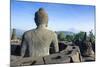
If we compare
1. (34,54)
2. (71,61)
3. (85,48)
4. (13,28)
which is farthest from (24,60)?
(85,48)

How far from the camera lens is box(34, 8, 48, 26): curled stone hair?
2494 mm

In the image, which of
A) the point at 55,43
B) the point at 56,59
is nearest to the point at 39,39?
the point at 55,43

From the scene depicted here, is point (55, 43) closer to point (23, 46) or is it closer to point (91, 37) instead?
point (23, 46)

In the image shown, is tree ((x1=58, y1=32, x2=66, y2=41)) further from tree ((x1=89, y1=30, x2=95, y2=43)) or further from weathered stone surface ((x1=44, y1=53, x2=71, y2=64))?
tree ((x1=89, y1=30, x2=95, y2=43))

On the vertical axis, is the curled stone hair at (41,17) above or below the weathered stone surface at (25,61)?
above

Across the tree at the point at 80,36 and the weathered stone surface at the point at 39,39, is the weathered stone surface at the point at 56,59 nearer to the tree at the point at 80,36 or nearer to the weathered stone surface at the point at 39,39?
the weathered stone surface at the point at 39,39

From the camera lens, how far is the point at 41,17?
8.28ft

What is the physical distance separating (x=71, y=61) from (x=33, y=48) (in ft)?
1.56

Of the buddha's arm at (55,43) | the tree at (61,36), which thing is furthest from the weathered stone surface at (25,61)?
the tree at (61,36)

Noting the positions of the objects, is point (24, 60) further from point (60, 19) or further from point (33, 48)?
point (60, 19)

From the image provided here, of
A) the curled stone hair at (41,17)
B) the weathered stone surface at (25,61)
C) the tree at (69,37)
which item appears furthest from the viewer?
the tree at (69,37)

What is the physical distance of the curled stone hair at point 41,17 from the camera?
2494 mm

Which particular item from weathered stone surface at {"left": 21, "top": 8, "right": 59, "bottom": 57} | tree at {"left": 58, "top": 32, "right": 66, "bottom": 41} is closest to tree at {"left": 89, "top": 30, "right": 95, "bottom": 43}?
tree at {"left": 58, "top": 32, "right": 66, "bottom": 41}
